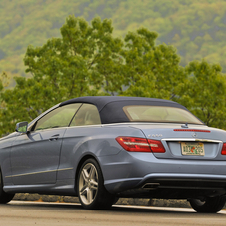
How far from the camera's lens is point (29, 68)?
48.2 m

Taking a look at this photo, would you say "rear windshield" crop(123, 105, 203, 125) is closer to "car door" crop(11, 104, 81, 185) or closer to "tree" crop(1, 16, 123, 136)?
"car door" crop(11, 104, 81, 185)

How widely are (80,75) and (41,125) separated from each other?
32669 millimetres

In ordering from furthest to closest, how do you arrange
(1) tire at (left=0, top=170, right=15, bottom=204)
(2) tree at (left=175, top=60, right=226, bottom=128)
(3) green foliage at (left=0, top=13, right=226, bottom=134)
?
1. (2) tree at (left=175, top=60, right=226, bottom=128)
2. (3) green foliage at (left=0, top=13, right=226, bottom=134)
3. (1) tire at (left=0, top=170, right=15, bottom=204)

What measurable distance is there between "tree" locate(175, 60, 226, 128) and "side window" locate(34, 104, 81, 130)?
35797 millimetres

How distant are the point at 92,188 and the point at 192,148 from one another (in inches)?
56.9

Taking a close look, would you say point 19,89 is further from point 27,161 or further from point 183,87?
point 27,161

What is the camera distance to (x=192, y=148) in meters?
6.84

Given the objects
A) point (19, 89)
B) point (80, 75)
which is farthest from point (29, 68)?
point (80, 75)

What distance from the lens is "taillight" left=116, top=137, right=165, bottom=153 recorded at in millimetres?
6660

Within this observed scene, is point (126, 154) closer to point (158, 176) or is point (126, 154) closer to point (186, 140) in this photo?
point (158, 176)

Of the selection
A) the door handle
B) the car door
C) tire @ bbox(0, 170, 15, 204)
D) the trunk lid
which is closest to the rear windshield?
the trunk lid

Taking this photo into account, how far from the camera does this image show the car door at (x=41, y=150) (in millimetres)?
7992

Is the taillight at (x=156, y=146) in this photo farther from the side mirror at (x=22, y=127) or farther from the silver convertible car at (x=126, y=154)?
the side mirror at (x=22, y=127)

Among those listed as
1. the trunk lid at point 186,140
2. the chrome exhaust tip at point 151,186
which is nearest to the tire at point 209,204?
the trunk lid at point 186,140
